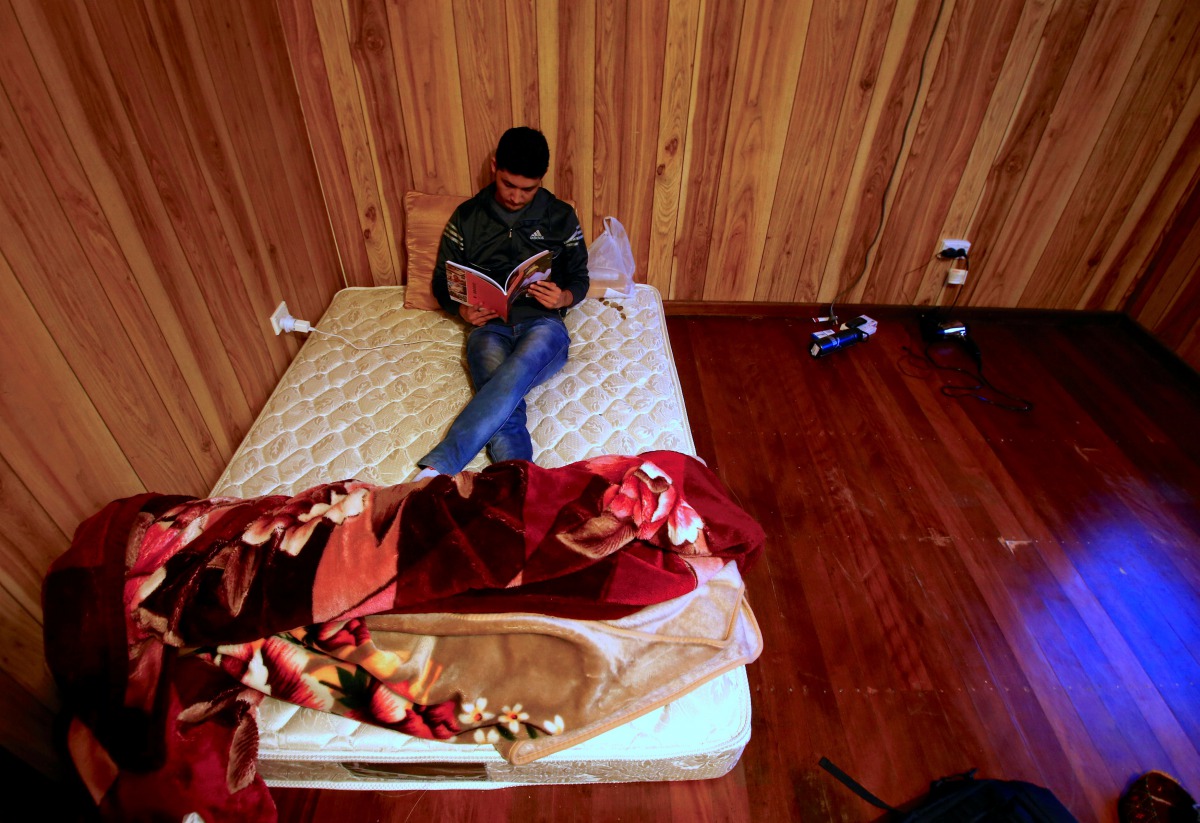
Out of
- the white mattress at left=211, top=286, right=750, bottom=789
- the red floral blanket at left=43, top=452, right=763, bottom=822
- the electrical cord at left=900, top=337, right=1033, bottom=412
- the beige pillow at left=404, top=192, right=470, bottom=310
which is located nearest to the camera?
the red floral blanket at left=43, top=452, right=763, bottom=822

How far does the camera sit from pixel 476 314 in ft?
6.10

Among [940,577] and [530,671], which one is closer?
[530,671]

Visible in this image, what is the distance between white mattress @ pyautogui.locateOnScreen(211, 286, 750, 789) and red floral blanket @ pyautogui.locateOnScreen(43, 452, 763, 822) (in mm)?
89

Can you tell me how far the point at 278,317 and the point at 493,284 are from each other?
65cm

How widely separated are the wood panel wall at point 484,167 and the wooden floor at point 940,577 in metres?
0.42

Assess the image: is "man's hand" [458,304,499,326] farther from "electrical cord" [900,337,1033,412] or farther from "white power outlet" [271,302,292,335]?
"electrical cord" [900,337,1033,412]

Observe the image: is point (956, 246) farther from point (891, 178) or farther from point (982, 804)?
point (982, 804)

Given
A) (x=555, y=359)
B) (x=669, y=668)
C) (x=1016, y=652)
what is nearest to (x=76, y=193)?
(x=555, y=359)

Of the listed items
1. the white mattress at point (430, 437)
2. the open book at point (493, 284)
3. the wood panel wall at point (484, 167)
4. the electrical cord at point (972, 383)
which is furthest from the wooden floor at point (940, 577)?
the open book at point (493, 284)

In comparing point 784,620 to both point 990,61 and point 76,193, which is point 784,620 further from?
point 990,61

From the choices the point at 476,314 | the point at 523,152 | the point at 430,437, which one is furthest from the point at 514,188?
the point at 430,437

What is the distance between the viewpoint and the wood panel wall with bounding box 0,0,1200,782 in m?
1.09

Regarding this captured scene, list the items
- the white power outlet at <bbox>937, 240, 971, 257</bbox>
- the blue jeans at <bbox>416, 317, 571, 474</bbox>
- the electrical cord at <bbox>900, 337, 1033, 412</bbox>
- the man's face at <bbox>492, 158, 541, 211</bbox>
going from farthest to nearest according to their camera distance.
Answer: the white power outlet at <bbox>937, 240, 971, 257</bbox> → the electrical cord at <bbox>900, 337, 1033, 412</bbox> → the man's face at <bbox>492, 158, 541, 211</bbox> → the blue jeans at <bbox>416, 317, 571, 474</bbox>

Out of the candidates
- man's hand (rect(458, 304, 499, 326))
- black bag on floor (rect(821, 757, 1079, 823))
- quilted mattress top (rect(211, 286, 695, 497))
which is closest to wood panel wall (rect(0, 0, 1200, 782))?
quilted mattress top (rect(211, 286, 695, 497))
